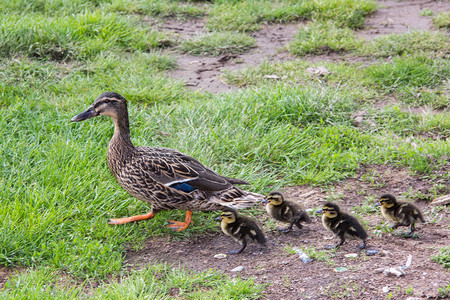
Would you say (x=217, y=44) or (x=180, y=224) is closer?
(x=180, y=224)

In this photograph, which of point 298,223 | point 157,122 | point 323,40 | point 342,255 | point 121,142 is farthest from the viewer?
point 323,40

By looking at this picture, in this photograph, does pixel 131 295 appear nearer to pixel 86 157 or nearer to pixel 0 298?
pixel 0 298

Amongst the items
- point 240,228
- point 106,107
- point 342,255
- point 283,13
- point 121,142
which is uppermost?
point 283,13

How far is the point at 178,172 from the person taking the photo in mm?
4355

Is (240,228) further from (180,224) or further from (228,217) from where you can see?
(180,224)

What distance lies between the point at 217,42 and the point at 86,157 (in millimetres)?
3553

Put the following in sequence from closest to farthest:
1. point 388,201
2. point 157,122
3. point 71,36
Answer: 1. point 388,201
2. point 157,122
3. point 71,36

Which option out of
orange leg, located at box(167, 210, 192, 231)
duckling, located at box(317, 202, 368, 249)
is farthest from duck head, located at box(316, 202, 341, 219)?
orange leg, located at box(167, 210, 192, 231)

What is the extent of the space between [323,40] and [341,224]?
172 inches

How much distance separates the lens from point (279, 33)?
841cm

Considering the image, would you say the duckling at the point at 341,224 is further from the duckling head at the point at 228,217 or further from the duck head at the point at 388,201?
the duckling head at the point at 228,217

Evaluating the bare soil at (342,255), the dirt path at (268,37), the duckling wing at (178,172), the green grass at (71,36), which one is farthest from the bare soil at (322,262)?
the green grass at (71,36)

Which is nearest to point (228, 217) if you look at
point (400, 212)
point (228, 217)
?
point (228, 217)

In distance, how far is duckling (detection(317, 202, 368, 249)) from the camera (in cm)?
395
